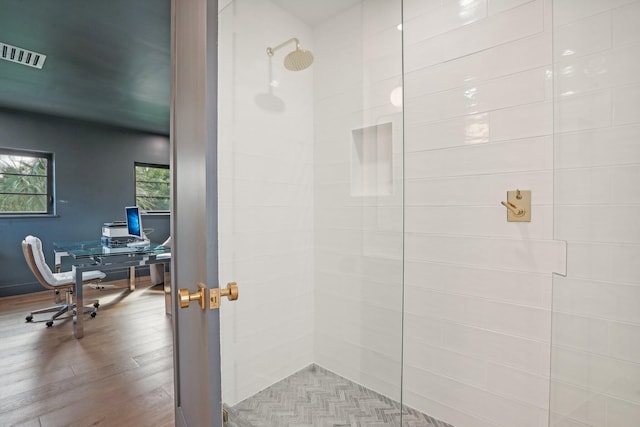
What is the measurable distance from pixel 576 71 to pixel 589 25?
174mm

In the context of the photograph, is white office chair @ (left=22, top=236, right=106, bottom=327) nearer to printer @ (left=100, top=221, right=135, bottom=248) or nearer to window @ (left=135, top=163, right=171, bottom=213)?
printer @ (left=100, top=221, right=135, bottom=248)

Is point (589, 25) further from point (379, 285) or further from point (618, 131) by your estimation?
point (379, 285)

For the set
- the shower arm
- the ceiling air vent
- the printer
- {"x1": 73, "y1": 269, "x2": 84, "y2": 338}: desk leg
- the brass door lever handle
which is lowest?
{"x1": 73, "y1": 269, "x2": 84, "y2": 338}: desk leg

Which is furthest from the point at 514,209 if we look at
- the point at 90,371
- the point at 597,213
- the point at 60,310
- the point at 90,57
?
the point at 60,310

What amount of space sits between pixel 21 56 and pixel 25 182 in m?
2.42

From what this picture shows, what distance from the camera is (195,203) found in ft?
3.20

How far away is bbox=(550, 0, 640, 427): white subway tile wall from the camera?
3.68 feet

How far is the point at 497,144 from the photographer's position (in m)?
1.46

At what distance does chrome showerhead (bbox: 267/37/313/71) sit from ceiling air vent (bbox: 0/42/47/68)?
7.56ft

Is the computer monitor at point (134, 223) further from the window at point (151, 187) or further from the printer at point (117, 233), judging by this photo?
the window at point (151, 187)

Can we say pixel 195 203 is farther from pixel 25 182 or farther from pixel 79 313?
pixel 25 182

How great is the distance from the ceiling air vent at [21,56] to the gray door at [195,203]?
224cm

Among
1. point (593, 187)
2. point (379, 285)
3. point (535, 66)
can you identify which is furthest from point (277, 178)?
point (593, 187)

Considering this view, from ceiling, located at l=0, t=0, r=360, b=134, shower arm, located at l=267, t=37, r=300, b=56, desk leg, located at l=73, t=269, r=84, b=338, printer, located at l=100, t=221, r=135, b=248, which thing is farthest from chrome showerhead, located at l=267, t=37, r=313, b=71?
printer, located at l=100, t=221, r=135, b=248
